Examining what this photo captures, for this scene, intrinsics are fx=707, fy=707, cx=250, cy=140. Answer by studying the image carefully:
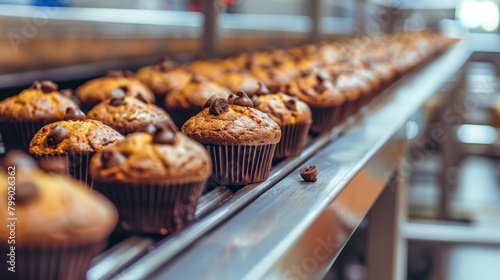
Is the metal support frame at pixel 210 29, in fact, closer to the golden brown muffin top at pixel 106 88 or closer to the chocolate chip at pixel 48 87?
the golden brown muffin top at pixel 106 88

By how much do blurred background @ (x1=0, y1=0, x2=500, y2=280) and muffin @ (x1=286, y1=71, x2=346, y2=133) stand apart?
3.09 feet

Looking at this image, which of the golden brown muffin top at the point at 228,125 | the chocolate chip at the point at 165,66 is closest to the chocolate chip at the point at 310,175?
the golden brown muffin top at the point at 228,125

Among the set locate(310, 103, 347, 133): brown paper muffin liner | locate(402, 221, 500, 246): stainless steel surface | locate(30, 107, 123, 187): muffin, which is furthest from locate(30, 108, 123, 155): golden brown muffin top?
locate(402, 221, 500, 246): stainless steel surface

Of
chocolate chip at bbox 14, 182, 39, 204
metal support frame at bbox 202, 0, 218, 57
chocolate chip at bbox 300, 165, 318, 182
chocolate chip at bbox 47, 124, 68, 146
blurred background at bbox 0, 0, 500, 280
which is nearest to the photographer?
chocolate chip at bbox 14, 182, 39, 204

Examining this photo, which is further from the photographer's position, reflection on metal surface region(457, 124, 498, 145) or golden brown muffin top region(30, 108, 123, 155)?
reflection on metal surface region(457, 124, 498, 145)

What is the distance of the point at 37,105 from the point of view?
5.44ft

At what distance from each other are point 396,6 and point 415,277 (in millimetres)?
5758

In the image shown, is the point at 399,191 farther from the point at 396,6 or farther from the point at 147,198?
the point at 396,6

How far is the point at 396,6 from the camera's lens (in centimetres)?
914

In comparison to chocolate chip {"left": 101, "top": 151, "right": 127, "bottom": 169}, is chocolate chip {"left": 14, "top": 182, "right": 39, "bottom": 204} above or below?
above

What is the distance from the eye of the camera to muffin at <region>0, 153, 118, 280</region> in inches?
28.9

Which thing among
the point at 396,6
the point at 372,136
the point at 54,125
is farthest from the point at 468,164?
the point at 54,125

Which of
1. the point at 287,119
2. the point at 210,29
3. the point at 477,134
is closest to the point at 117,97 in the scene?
the point at 287,119

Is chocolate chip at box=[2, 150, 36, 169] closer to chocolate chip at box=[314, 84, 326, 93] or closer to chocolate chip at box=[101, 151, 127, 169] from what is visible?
chocolate chip at box=[101, 151, 127, 169]
